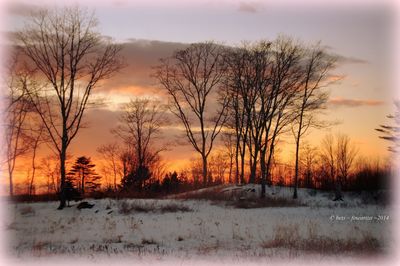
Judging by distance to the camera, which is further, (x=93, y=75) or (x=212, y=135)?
(x=212, y=135)

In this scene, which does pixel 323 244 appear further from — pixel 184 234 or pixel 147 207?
pixel 147 207

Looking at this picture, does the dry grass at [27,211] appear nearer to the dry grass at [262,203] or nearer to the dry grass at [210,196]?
the dry grass at [210,196]

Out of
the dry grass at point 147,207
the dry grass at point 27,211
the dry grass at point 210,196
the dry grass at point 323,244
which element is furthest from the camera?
the dry grass at point 210,196

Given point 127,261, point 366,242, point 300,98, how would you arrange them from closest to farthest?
1. point 127,261
2. point 366,242
3. point 300,98

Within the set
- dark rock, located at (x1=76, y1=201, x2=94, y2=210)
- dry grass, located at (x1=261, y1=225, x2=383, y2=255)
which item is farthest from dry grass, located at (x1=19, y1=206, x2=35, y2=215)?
dry grass, located at (x1=261, y1=225, x2=383, y2=255)

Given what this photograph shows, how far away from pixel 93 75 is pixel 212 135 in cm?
2097

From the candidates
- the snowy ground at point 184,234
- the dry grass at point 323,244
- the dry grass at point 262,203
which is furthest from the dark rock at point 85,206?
the dry grass at point 323,244

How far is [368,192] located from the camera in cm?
4169

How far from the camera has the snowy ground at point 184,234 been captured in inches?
571

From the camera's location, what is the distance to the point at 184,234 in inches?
706

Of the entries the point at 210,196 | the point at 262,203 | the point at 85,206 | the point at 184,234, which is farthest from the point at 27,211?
the point at 262,203

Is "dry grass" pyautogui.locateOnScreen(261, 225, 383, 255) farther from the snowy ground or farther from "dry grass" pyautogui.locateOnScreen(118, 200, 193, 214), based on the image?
"dry grass" pyautogui.locateOnScreen(118, 200, 193, 214)

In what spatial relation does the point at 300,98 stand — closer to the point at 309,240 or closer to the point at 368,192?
the point at 368,192

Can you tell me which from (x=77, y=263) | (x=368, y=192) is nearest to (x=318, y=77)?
(x=368, y=192)
